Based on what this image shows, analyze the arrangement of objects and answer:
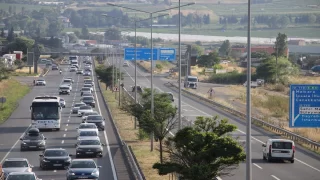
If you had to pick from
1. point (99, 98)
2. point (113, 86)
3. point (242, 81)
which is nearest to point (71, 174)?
point (99, 98)

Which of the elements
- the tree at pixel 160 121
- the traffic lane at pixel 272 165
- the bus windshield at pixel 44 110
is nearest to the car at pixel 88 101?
the traffic lane at pixel 272 165

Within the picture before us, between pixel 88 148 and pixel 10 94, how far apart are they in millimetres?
53061

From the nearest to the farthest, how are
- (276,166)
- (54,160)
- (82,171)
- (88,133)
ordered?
(82,171)
(54,160)
(276,166)
(88,133)

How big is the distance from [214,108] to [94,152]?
1401 inches

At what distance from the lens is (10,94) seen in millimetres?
94250

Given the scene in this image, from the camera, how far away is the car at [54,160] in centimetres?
3816

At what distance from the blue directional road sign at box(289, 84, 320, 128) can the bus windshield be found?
71.8 ft

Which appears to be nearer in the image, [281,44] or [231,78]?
[231,78]

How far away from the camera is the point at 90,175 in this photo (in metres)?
33.1

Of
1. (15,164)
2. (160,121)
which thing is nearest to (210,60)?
(160,121)

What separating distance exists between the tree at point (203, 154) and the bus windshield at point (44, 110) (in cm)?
3142

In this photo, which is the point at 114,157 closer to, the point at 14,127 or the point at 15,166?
the point at 15,166

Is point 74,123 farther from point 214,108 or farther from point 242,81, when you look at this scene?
point 242,81

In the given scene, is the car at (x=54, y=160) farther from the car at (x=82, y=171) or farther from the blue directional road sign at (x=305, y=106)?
the blue directional road sign at (x=305, y=106)
